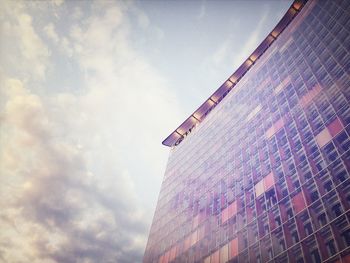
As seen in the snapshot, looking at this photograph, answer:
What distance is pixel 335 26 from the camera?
1233 inches

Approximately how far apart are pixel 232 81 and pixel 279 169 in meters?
47.2

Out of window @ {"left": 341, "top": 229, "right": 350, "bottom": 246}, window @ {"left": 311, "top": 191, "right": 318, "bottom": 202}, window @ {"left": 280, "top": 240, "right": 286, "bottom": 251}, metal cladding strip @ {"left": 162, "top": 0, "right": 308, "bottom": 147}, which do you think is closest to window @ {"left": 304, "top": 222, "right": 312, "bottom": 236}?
window @ {"left": 311, "top": 191, "right": 318, "bottom": 202}

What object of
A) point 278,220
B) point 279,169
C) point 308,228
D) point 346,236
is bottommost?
point 346,236

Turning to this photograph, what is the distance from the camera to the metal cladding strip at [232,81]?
2355 inches

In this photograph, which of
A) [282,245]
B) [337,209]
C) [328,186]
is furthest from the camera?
[282,245]

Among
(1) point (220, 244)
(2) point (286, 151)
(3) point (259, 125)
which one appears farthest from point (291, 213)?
(3) point (259, 125)

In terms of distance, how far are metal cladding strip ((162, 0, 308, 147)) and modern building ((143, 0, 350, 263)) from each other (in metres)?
17.9

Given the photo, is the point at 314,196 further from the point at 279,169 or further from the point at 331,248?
the point at 279,169

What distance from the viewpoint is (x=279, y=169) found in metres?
26.8

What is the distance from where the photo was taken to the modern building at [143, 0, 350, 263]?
2009 cm

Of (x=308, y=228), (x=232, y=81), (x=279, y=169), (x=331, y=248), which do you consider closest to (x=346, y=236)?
(x=331, y=248)

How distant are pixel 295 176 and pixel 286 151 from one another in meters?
3.85

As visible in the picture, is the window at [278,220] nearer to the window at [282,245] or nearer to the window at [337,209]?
the window at [282,245]

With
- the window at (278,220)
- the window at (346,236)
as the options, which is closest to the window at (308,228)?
the window at (346,236)
